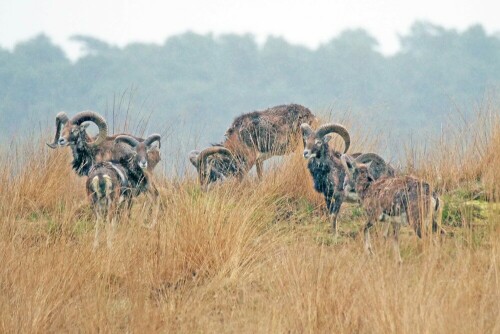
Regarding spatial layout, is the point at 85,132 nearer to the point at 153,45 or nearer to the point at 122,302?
the point at 122,302

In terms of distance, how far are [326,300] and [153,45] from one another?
133324mm

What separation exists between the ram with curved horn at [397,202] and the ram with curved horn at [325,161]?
1212 mm

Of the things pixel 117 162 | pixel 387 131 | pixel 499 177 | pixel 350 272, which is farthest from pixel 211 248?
pixel 387 131

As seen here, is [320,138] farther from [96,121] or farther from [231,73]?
[231,73]

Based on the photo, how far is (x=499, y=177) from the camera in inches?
484

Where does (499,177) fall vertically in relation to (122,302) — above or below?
above

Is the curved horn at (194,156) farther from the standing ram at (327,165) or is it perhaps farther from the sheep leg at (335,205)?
the sheep leg at (335,205)

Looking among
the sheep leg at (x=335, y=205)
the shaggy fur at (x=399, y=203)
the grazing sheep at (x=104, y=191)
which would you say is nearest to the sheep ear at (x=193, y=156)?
the grazing sheep at (x=104, y=191)

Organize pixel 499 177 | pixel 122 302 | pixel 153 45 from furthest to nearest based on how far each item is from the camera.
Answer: pixel 153 45
pixel 499 177
pixel 122 302

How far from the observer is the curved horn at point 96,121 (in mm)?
13930

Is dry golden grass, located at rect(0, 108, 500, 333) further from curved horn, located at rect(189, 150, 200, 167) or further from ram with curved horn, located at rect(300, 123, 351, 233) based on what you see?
curved horn, located at rect(189, 150, 200, 167)

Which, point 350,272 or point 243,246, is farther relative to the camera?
point 243,246

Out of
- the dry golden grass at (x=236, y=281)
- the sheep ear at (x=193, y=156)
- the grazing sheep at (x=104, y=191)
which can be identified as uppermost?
the sheep ear at (x=193, y=156)

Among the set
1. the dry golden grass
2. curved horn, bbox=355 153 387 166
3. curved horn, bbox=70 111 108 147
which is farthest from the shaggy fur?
curved horn, bbox=70 111 108 147
